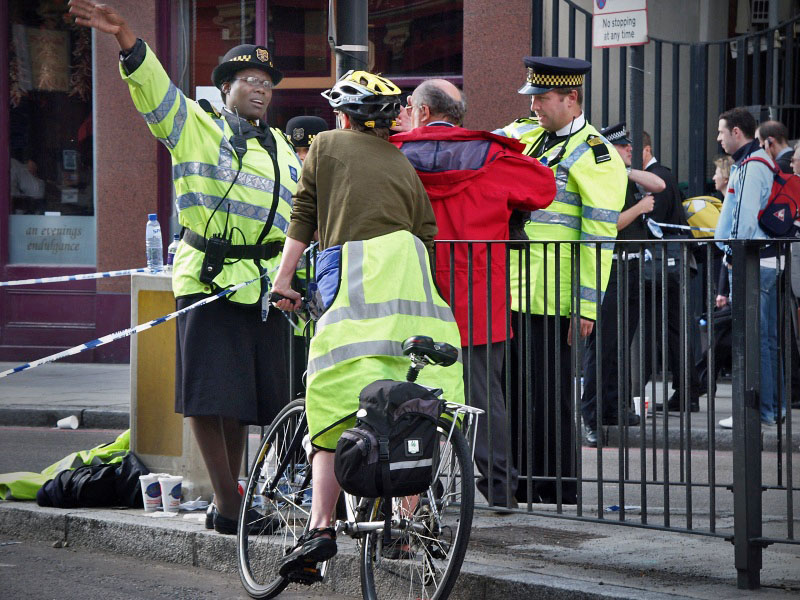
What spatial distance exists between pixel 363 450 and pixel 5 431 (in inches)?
251

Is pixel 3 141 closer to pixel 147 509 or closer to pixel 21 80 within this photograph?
pixel 21 80

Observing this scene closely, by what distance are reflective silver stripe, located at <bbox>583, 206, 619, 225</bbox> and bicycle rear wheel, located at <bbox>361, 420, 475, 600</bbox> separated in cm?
224

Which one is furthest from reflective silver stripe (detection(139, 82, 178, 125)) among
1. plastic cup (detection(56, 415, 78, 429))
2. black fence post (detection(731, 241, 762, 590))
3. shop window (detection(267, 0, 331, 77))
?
shop window (detection(267, 0, 331, 77))

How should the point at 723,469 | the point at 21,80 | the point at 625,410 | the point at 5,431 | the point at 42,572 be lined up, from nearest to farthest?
the point at 625,410 → the point at 42,572 → the point at 723,469 → the point at 5,431 → the point at 21,80

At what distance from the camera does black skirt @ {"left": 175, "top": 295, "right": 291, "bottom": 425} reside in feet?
18.6

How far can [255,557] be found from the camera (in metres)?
5.23

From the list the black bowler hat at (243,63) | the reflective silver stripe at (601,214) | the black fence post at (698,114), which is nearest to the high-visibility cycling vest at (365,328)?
the black bowler hat at (243,63)

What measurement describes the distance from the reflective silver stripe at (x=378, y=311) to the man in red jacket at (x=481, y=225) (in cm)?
78

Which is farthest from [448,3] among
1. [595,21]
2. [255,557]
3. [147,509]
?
[255,557]

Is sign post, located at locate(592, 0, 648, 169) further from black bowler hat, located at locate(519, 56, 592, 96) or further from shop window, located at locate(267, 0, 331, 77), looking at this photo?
shop window, located at locate(267, 0, 331, 77)

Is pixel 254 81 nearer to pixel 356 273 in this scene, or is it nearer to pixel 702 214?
pixel 356 273

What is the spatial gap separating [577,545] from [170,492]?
1970 millimetres

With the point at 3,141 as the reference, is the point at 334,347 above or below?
below

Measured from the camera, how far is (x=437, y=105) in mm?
5824
